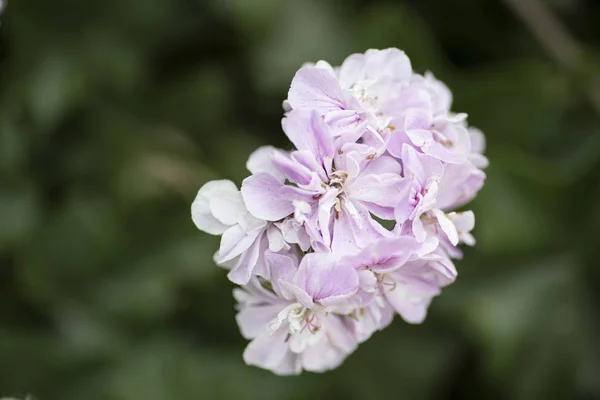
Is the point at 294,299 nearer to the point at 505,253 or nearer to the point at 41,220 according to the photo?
the point at 505,253

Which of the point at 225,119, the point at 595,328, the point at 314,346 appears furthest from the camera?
the point at 225,119

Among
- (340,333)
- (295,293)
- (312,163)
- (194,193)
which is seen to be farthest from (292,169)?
(194,193)

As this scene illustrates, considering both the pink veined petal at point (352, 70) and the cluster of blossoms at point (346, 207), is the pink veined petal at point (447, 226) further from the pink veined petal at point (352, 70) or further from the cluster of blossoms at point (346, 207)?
the pink veined petal at point (352, 70)

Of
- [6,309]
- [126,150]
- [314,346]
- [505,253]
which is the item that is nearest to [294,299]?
[314,346]

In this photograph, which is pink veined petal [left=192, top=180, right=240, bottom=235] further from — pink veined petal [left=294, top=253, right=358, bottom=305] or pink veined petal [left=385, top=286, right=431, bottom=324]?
pink veined petal [left=385, top=286, right=431, bottom=324]

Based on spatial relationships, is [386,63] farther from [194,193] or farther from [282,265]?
[194,193]

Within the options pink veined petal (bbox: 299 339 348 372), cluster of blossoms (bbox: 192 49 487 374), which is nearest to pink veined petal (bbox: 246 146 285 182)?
cluster of blossoms (bbox: 192 49 487 374)
